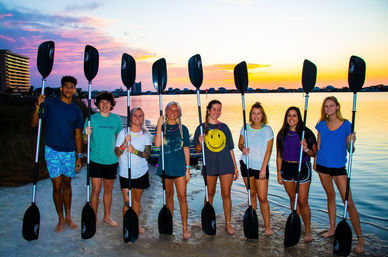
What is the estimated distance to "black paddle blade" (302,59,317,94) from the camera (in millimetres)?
4741

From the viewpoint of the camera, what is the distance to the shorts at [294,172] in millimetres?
4418

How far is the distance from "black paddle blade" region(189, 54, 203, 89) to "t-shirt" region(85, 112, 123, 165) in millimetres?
1573

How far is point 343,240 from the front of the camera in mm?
4105

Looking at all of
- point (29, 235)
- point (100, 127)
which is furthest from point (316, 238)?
point (29, 235)

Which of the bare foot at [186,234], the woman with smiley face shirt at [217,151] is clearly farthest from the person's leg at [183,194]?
the woman with smiley face shirt at [217,151]

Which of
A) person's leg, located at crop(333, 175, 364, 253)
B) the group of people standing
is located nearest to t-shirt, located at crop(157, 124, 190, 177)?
the group of people standing

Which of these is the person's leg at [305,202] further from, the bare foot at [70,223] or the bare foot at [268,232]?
the bare foot at [70,223]

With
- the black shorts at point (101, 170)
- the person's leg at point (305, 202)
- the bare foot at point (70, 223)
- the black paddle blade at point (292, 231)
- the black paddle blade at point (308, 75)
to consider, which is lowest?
the bare foot at point (70, 223)

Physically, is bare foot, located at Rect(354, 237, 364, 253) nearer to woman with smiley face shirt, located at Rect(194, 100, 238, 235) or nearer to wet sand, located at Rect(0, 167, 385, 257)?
wet sand, located at Rect(0, 167, 385, 257)

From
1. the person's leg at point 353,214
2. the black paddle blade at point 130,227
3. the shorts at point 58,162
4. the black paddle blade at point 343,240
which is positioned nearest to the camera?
the black paddle blade at point 343,240

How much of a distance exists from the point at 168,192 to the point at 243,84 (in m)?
2.18

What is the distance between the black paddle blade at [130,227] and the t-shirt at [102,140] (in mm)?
851

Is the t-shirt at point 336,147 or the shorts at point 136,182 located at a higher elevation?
the t-shirt at point 336,147

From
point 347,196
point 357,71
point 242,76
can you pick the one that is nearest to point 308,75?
point 357,71
